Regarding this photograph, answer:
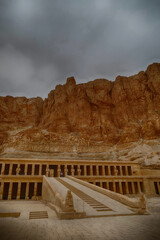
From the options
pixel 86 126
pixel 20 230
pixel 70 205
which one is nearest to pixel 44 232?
pixel 20 230

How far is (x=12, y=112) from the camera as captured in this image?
244 feet

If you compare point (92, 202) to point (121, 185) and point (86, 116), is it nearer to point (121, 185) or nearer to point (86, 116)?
point (121, 185)

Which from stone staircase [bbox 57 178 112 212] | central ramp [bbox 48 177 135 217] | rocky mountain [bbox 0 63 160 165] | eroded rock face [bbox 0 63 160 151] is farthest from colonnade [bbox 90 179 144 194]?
eroded rock face [bbox 0 63 160 151]

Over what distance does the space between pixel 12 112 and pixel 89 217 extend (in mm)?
69042

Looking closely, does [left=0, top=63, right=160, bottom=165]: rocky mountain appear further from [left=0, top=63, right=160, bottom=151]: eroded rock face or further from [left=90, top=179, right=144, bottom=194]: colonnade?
[left=90, top=179, right=144, bottom=194]: colonnade

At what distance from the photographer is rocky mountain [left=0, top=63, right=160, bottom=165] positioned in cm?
5972

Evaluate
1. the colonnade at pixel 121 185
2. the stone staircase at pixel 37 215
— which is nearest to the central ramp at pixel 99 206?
the stone staircase at pixel 37 215

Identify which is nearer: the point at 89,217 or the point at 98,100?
the point at 89,217

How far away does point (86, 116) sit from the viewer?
6912 centimetres

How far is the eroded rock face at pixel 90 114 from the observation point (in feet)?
198

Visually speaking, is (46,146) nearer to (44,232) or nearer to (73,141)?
(73,141)

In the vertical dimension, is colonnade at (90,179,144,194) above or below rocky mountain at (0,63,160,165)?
below

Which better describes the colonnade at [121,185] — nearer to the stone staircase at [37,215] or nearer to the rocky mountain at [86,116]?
the stone staircase at [37,215]

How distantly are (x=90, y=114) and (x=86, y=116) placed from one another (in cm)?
185
